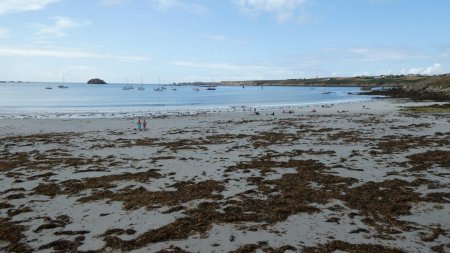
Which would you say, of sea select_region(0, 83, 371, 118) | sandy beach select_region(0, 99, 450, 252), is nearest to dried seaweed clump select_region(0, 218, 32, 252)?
sandy beach select_region(0, 99, 450, 252)

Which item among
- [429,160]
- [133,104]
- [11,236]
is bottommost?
[133,104]

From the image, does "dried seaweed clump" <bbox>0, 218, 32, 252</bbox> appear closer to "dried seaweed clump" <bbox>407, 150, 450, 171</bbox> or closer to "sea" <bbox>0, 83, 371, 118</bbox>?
"dried seaweed clump" <bbox>407, 150, 450, 171</bbox>

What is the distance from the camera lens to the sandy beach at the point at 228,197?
318 inches

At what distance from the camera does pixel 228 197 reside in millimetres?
10992

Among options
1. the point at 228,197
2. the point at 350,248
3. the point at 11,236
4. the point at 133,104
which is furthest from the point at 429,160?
the point at 133,104

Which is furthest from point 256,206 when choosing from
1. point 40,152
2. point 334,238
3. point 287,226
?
point 40,152

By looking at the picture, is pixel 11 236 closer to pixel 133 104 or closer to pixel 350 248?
pixel 350 248

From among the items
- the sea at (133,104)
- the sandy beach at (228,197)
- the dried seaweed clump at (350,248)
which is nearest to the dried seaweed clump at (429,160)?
the sandy beach at (228,197)

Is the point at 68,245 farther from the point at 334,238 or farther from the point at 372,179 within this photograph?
the point at 372,179

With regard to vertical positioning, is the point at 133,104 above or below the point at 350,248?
below

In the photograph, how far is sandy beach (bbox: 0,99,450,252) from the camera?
Answer: 807 cm

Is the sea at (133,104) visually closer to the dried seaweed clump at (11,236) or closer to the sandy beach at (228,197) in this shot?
the sandy beach at (228,197)

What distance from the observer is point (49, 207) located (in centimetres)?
1035

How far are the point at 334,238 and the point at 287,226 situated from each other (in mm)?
1149
